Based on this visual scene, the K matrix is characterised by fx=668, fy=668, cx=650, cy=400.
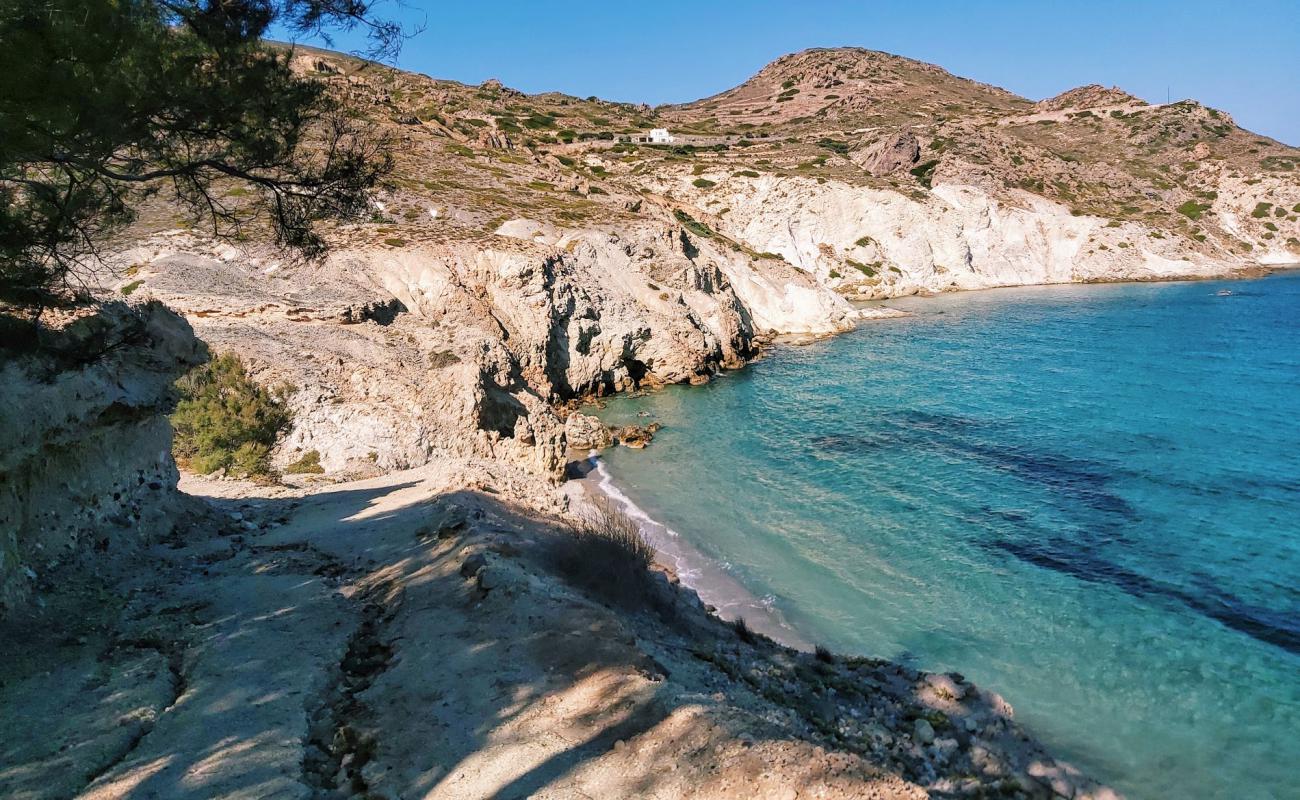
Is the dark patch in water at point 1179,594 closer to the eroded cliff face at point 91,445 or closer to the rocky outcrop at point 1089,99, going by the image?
the eroded cliff face at point 91,445

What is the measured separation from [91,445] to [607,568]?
7764mm

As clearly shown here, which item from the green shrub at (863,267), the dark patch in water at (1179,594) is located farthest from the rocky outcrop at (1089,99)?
the dark patch in water at (1179,594)

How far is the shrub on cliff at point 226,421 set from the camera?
18203 millimetres

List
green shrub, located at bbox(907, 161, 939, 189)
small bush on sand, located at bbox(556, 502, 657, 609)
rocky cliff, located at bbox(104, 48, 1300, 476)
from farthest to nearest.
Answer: green shrub, located at bbox(907, 161, 939, 189), rocky cliff, located at bbox(104, 48, 1300, 476), small bush on sand, located at bbox(556, 502, 657, 609)

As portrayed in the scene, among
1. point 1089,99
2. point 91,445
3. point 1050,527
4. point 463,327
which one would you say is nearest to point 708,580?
point 1050,527

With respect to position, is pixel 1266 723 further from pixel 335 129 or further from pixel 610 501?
pixel 335 129

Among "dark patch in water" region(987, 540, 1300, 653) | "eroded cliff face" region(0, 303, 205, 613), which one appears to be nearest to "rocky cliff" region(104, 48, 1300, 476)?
"eroded cliff face" region(0, 303, 205, 613)

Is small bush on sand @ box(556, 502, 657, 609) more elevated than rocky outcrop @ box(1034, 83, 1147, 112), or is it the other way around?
rocky outcrop @ box(1034, 83, 1147, 112)

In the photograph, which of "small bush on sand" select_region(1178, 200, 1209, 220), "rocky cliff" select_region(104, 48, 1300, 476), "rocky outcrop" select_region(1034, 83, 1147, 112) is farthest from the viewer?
"rocky outcrop" select_region(1034, 83, 1147, 112)

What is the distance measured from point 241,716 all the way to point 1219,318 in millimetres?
67005

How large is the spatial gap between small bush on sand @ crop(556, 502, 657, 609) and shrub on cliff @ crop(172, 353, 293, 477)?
11.7m

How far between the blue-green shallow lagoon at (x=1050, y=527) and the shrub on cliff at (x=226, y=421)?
11.2 metres

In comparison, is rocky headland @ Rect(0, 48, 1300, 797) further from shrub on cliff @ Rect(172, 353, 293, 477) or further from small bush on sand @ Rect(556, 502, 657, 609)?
shrub on cliff @ Rect(172, 353, 293, 477)

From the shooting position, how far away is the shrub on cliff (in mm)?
18203
